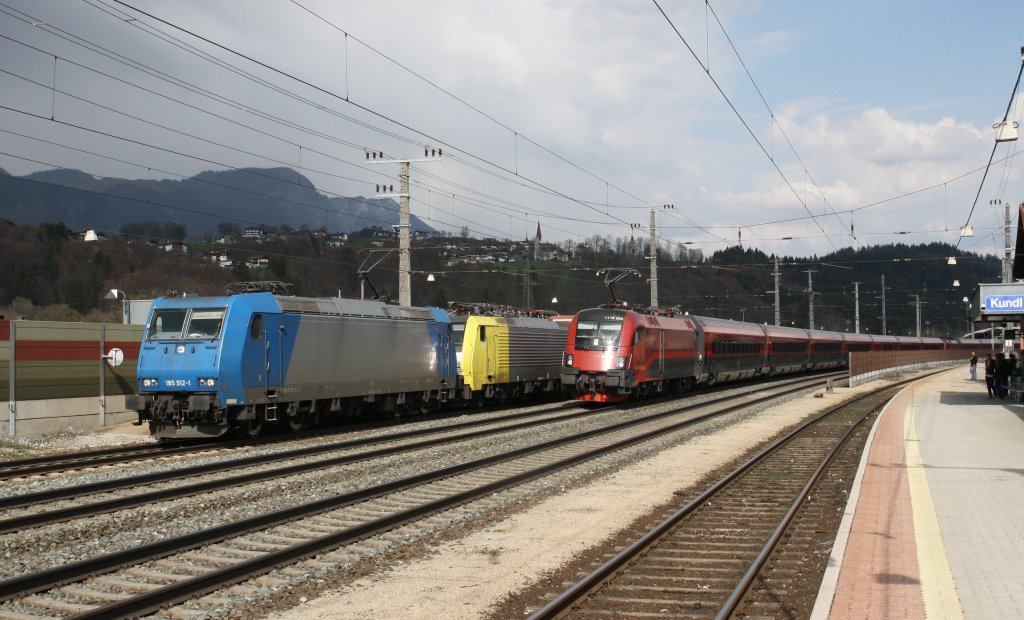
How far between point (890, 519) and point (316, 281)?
6159cm

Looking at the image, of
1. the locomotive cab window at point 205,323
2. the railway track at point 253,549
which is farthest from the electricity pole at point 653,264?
the railway track at point 253,549

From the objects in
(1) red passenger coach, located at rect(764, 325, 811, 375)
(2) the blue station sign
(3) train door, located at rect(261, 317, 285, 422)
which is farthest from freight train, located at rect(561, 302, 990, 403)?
(3) train door, located at rect(261, 317, 285, 422)

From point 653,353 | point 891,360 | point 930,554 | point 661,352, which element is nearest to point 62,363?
point 653,353

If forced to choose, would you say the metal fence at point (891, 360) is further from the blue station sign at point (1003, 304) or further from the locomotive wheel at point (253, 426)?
the locomotive wheel at point (253, 426)

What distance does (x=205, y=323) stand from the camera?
18594 mm

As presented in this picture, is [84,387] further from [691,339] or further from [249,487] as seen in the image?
[691,339]

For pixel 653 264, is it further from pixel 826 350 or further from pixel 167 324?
pixel 167 324

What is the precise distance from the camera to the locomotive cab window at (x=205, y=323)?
18.5m

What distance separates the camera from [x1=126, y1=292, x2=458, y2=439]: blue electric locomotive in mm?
18125

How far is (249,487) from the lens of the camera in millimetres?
13047

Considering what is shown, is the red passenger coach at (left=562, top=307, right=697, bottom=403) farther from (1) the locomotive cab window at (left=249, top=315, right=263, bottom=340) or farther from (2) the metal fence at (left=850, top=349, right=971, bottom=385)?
(2) the metal fence at (left=850, top=349, right=971, bottom=385)

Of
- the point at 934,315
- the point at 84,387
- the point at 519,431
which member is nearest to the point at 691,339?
the point at 519,431

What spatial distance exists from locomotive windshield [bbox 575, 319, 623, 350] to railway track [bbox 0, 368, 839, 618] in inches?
534

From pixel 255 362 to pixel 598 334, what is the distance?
13.3 metres
